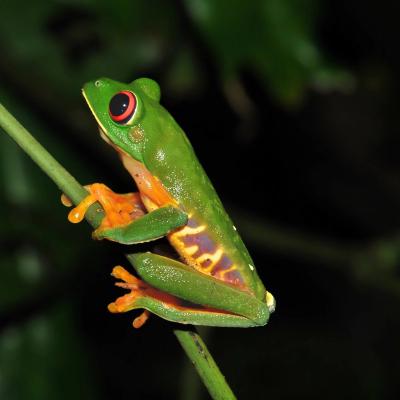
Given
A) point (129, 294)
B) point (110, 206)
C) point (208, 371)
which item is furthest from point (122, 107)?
point (208, 371)

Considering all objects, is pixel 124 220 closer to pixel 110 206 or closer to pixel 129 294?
pixel 110 206

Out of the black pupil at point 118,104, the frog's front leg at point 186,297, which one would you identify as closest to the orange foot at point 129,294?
the frog's front leg at point 186,297

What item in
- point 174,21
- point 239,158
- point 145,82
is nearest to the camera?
point 145,82

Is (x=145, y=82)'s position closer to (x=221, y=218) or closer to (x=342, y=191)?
(x=221, y=218)

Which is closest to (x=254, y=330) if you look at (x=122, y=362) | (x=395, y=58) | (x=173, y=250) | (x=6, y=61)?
(x=122, y=362)

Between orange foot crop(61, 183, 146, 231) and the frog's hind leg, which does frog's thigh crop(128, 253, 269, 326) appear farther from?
orange foot crop(61, 183, 146, 231)

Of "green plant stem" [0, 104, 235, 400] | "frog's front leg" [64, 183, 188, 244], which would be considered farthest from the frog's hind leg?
"green plant stem" [0, 104, 235, 400]

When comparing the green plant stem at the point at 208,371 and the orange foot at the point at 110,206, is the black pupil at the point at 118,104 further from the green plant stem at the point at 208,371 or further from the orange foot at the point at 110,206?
the green plant stem at the point at 208,371
